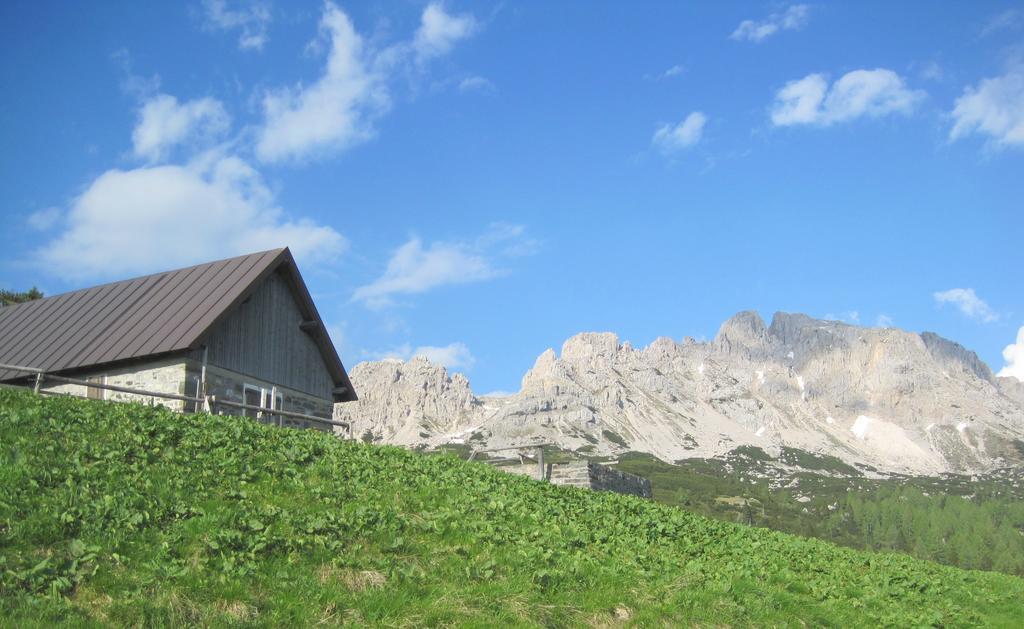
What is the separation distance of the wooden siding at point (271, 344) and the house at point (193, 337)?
0.13 feet

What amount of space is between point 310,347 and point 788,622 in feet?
82.4

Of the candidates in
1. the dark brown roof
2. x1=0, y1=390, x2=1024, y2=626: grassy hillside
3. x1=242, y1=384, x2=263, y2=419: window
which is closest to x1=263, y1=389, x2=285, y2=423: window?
x1=242, y1=384, x2=263, y2=419: window

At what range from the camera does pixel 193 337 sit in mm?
26719

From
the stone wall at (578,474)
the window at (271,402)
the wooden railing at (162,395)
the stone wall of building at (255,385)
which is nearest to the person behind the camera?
the wooden railing at (162,395)

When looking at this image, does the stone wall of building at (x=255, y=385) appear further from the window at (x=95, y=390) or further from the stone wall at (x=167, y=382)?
the window at (x=95, y=390)

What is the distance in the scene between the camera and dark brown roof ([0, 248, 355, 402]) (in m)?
27.9

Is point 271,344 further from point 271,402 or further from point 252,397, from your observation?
point 252,397

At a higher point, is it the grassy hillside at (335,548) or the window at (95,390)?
the window at (95,390)

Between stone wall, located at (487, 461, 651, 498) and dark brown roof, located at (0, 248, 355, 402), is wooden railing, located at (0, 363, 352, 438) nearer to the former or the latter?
dark brown roof, located at (0, 248, 355, 402)

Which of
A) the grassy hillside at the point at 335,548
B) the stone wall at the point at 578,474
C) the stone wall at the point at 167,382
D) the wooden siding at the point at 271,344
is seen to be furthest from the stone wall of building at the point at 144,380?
the stone wall at the point at 578,474

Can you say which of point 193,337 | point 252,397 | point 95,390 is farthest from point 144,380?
point 252,397

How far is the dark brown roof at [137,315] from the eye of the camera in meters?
27.9

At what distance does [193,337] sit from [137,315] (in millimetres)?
4943

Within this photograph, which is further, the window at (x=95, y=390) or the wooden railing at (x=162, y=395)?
the window at (x=95, y=390)
